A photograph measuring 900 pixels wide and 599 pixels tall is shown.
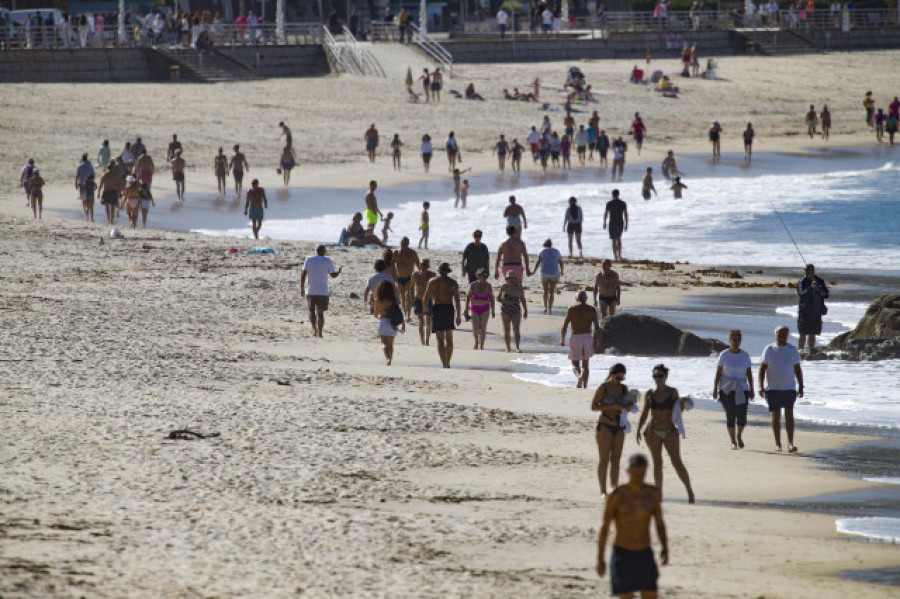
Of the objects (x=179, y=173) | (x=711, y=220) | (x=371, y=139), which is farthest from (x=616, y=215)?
(x=371, y=139)

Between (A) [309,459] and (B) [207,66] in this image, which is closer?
(A) [309,459]

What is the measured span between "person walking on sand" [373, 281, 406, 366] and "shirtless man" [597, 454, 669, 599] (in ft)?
25.1

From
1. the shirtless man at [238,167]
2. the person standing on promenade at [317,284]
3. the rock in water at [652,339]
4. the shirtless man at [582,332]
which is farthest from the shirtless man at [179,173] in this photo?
the shirtless man at [582,332]

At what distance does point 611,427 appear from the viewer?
31.8ft

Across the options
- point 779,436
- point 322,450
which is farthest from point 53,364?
point 779,436

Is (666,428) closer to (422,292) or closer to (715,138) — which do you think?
(422,292)

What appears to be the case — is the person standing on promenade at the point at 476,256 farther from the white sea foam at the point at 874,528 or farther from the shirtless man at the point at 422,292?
the white sea foam at the point at 874,528

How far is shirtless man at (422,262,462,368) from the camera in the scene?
1441cm

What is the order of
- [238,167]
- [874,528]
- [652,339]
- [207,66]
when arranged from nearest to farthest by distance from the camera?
[874,528]
[652,339]
[238,167]
[207,66]

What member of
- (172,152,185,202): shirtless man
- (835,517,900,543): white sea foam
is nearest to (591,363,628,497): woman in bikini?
(835,517,900,543): white sea foam

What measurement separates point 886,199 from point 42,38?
1114 inches

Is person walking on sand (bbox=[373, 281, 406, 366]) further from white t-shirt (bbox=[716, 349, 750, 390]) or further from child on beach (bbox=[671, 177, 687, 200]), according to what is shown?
child on beach (bbox=[671, 177, 687, 200])

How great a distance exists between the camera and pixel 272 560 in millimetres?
7652

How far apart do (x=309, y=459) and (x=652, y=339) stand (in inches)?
278
